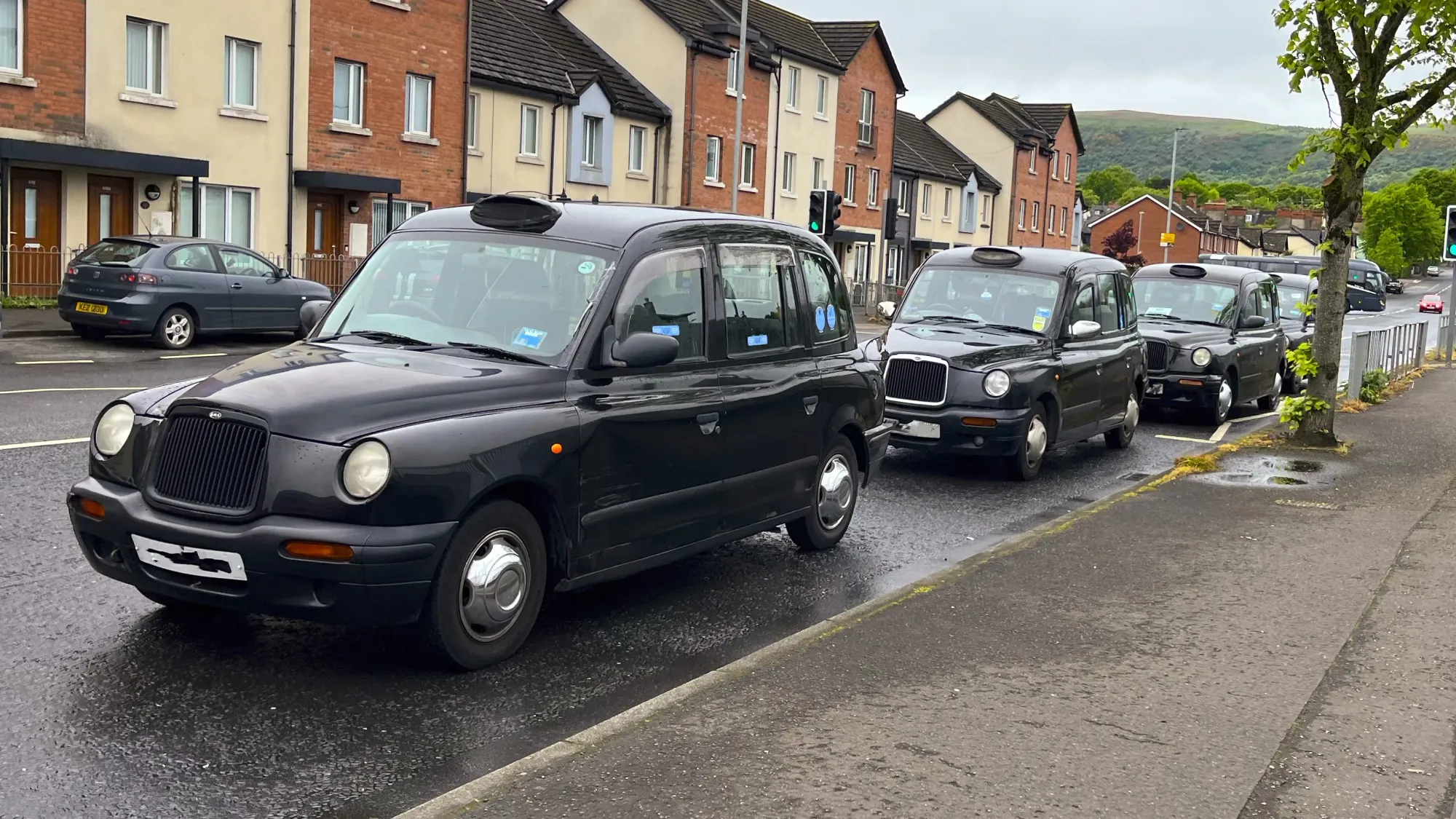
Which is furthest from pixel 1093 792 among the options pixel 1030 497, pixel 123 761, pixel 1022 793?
pixel 1030 497

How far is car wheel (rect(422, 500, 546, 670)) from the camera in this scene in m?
5.29

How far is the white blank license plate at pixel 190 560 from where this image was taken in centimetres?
507

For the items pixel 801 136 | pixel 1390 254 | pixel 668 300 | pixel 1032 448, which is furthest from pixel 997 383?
pixel 1390 254

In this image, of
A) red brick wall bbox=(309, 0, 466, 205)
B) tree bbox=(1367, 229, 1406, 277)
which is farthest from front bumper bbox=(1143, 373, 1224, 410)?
tree bbox=(1367, 229, 1406, 277)

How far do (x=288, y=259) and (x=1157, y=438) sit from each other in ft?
70.7

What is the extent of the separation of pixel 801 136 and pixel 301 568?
48542 millimetres

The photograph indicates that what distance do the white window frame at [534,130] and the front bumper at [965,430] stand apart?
28.7 metres

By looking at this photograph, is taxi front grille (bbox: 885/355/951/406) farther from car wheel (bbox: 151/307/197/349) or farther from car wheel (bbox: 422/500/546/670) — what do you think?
car wheel (bbox: 151/307/197/349)

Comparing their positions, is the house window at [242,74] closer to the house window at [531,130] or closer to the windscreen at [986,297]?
the house window at [531,130]

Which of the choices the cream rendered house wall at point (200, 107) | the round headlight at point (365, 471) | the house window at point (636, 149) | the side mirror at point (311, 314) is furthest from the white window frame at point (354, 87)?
the round headlight at point (365, 471)

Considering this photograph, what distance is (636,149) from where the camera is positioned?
44.0 meters

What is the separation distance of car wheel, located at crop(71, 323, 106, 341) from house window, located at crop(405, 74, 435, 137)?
1404cm

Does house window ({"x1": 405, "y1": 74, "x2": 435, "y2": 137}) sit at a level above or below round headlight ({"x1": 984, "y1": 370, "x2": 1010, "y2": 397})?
above

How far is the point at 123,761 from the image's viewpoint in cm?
440
